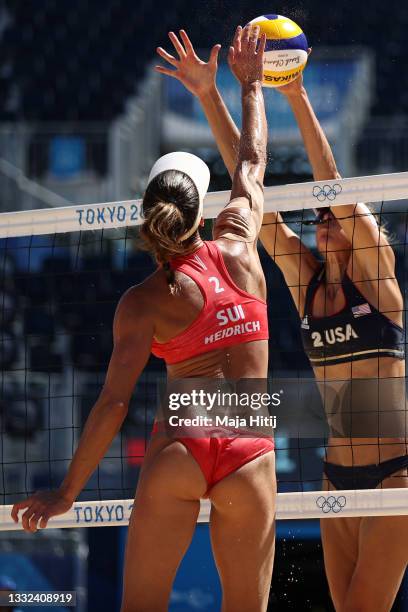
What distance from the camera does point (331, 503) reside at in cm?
364

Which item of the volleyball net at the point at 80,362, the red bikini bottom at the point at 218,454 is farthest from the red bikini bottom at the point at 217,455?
the volleyball net at the point at 80,362

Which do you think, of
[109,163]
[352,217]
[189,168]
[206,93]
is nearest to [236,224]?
[189,168]

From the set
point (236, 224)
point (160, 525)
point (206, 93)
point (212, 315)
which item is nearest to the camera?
point (160, 525)

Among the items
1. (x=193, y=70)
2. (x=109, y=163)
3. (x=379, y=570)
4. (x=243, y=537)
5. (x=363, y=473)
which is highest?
(x=109, y=163)

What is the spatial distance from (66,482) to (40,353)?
6006mm

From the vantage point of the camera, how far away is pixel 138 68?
11.3 metres

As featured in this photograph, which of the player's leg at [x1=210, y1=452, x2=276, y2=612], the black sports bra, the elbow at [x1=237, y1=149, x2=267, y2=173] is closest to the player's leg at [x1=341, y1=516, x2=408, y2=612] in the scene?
the black sports bra

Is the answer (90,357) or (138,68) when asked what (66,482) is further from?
(138,68)

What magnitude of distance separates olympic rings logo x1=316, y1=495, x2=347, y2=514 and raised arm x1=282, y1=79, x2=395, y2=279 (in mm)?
805

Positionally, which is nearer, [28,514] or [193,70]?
[28,514]

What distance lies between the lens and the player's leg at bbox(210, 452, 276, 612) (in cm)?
264

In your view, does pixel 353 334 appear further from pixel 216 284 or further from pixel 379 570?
pixel 216 284

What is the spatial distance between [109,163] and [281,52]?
6315 mm

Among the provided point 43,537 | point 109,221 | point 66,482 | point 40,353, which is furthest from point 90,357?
point 66,482
